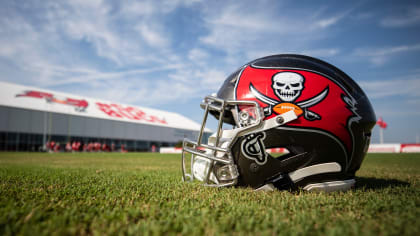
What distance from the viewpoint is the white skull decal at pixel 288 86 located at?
8.36 feet

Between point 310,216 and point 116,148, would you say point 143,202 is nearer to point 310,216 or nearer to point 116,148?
point 310,216

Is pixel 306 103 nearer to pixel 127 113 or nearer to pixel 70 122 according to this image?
pixel 70 122

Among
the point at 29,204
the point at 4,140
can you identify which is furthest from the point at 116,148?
the point at 29,204

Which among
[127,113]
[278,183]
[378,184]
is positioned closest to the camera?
[278,183]

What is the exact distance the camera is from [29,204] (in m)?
1.96

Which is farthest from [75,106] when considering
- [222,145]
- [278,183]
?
[278,183]

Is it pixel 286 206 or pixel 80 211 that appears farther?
pixel 286 206

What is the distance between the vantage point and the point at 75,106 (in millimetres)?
28203

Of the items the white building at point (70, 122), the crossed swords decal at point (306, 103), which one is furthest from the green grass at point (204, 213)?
the white building at point (70, 122)

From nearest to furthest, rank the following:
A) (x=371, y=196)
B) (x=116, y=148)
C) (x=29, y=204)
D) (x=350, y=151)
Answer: (x=29, y=204) → (x=371, y=196) → (x=350, y=151) → (x=116, y=148)

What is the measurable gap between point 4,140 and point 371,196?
28.7 metres

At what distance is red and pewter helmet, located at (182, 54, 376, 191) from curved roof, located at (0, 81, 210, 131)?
2662 cm

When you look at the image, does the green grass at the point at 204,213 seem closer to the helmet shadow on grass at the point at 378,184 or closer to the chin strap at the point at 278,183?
the chin strap at the point at 278,183

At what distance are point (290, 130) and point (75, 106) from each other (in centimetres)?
2979
